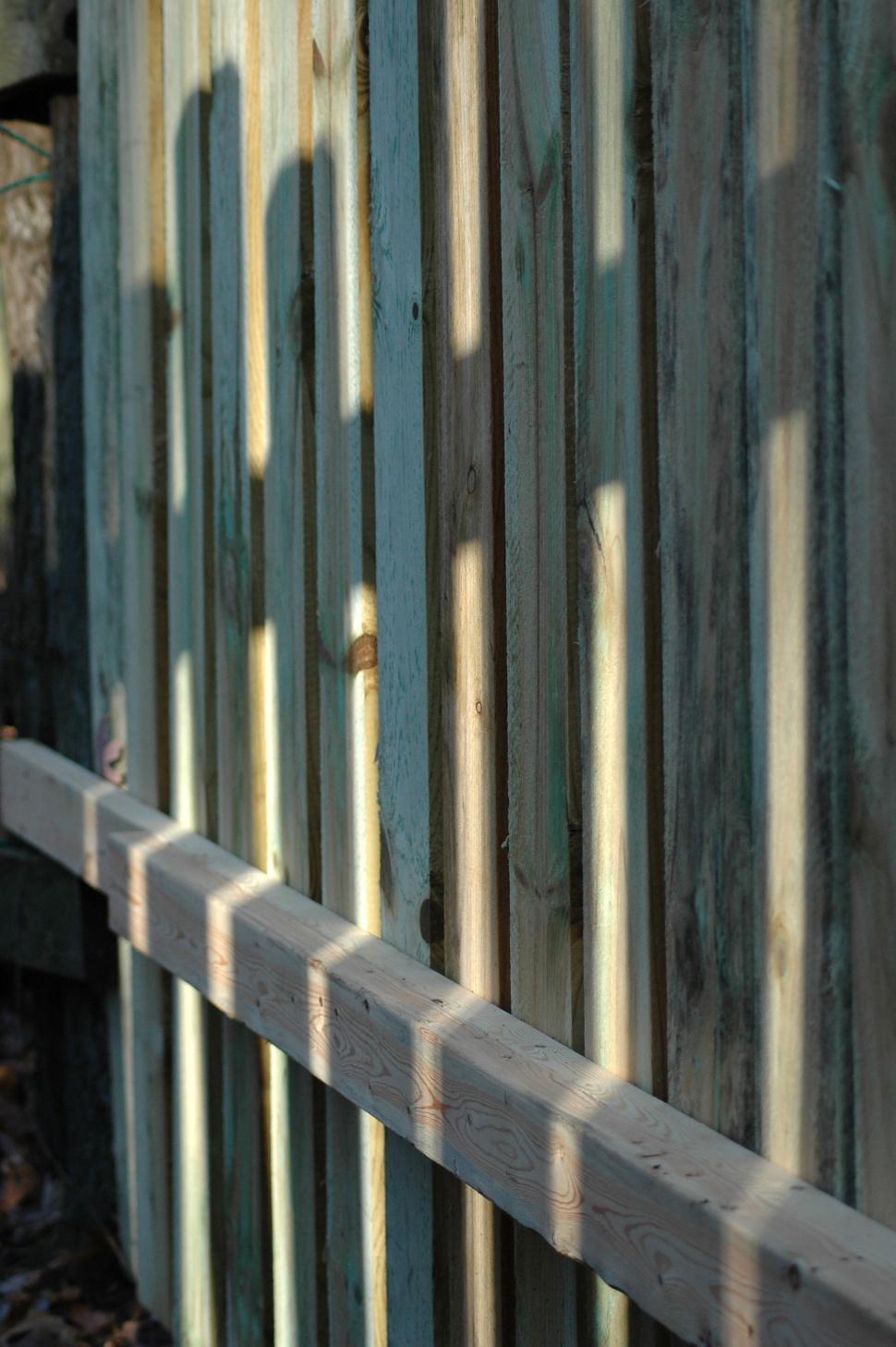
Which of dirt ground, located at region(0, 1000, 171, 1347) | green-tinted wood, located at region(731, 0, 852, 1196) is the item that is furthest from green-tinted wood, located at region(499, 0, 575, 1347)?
dirt ground, located at region(0, 1000, 171, 1347)

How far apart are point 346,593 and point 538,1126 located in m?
0.86

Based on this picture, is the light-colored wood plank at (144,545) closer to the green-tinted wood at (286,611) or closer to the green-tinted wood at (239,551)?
the green-tinted wood at (239,551)

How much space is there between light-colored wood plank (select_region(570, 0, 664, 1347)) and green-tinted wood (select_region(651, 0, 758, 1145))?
0.12ft

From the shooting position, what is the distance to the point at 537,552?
1669 millimetres

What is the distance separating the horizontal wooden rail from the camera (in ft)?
4.05

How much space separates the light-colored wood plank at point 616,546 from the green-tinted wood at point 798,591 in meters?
0.17

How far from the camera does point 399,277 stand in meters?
1.91

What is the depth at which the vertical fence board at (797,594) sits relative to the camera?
125 centimetres

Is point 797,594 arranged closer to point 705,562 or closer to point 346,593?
point 705,562

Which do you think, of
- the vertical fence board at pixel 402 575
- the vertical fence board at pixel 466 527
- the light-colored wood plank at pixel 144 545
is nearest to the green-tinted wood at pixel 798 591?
the vertical fence board at pixel 466 527

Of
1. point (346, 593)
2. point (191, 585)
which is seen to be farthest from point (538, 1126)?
point (191, 585)

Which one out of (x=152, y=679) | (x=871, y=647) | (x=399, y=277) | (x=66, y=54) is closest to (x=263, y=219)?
(x=399, y=277)

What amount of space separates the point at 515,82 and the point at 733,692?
0.78m

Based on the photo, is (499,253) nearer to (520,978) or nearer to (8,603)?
(520,978)
